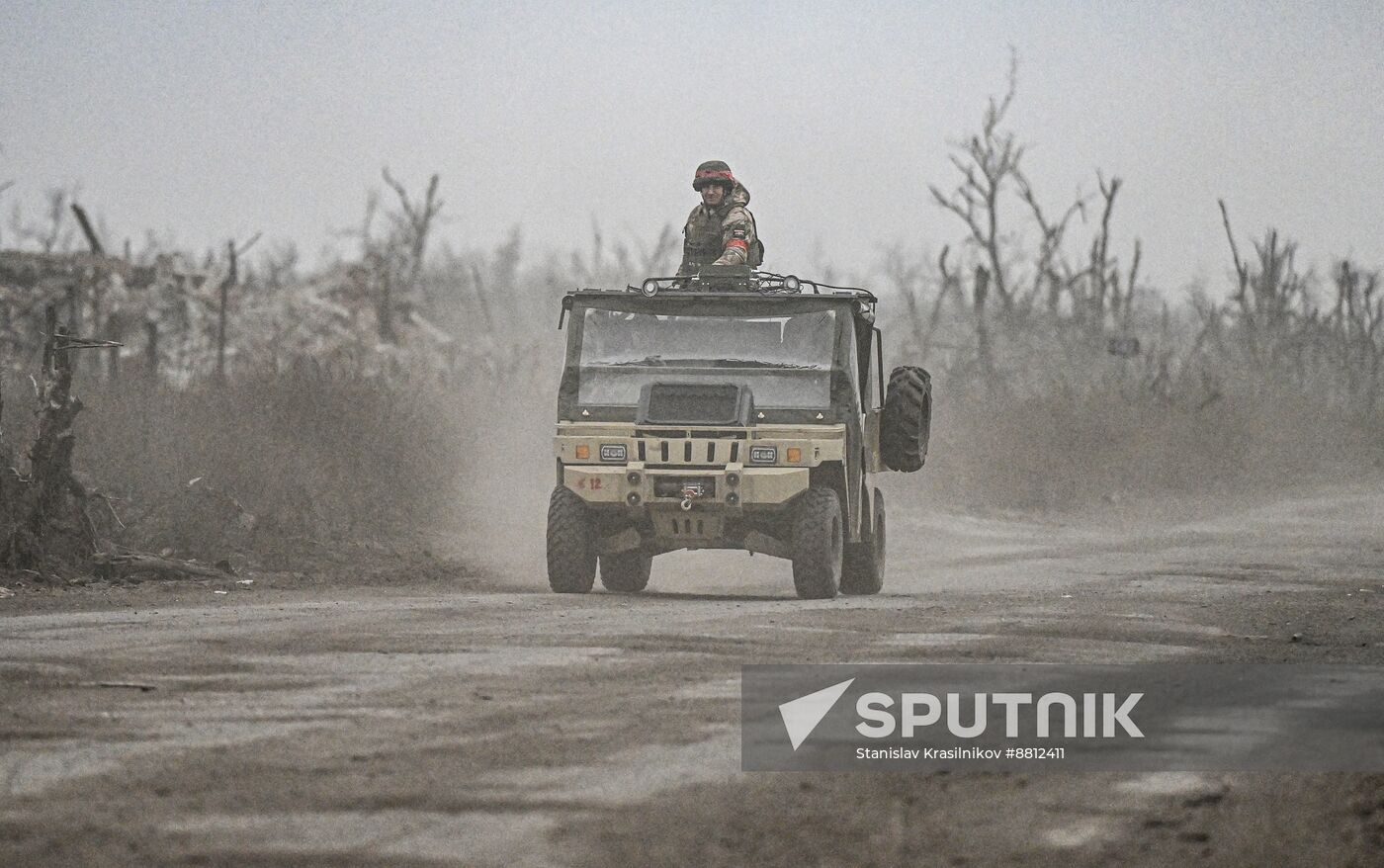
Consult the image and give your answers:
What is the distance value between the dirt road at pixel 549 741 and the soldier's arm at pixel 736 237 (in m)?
2.76

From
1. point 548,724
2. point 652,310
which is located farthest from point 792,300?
point 548,724

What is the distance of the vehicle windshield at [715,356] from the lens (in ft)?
50.5

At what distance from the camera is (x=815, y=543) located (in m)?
15.1

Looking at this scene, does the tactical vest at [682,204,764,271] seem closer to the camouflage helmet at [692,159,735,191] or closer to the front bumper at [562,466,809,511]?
the camouflage helmet at [692,159,735,191]

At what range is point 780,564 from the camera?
2159 cm

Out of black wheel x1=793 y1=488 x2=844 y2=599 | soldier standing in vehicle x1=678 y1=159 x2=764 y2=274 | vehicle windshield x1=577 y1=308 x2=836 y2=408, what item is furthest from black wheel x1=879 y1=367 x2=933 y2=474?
soldier standing in vehicle x1=678 y1=159 x2=764 y2=274

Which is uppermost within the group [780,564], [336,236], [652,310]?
[336,236]

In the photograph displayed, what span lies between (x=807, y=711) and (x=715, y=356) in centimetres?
757

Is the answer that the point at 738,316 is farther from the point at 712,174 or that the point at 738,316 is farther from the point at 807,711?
the point at 807,711

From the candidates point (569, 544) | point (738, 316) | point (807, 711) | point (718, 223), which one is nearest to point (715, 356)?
point (738, 316)

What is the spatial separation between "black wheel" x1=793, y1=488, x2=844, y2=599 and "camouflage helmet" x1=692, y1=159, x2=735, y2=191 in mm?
2791

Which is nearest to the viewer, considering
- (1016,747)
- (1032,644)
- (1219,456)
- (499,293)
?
(1016,747)

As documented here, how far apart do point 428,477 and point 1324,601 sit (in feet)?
40.7

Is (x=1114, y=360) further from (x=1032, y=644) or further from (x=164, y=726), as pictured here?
(x=164, y=726)
